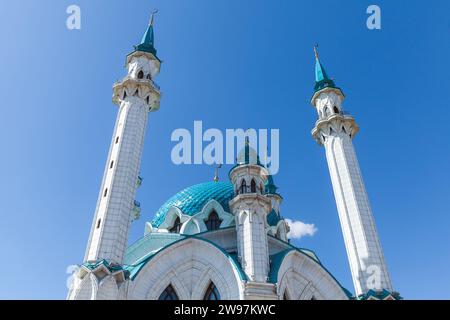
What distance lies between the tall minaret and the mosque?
5 cm

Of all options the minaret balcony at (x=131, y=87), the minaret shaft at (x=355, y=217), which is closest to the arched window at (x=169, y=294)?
the minaret shaft at (x=355, y=217)

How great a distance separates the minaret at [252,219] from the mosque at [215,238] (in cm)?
5

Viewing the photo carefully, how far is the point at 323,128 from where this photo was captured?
25.1 m

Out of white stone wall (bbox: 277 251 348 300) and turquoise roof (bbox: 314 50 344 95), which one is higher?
turquoise roof (bbox: 314 50 344 95)

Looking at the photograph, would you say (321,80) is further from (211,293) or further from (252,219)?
(211,293)

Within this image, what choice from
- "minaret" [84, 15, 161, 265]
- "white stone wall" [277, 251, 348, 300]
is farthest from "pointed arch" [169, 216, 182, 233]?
"white stone wall" [277, 251, 348, 300]

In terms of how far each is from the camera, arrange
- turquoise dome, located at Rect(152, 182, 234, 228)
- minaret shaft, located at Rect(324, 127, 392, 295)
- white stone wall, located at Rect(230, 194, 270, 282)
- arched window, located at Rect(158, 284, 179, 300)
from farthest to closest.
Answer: turquoise dome, located at Rect(152, 182, 234, 228) → minaret shaft, located at Rect(324, 127, 392, 295) → white stone wall, located at Rect(230, 194, 270, 282) → arched window, located at Rect(158, 284, 179, 300)

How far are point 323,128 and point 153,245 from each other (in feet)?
43.6

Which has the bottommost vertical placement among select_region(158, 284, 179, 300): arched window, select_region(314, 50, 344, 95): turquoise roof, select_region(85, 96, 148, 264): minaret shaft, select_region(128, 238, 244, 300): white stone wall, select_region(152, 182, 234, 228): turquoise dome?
select_region(158, 284, 179, 300): arched window

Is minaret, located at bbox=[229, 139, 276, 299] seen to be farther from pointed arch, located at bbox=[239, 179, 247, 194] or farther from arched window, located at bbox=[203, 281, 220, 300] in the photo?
arched window, located at bbox=[203, 281, 220, 300]

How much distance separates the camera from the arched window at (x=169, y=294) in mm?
18156

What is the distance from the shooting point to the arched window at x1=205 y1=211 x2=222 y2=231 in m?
25.8
